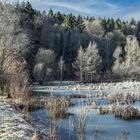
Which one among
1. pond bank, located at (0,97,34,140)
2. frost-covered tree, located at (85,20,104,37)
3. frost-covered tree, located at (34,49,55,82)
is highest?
frost-covered tree, located at (85,20,104,37)

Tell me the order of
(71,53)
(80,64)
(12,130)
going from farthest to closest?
(71,53) → (80,64) → (12,130)

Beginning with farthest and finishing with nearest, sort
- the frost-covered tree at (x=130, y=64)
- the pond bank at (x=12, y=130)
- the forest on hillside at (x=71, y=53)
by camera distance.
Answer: the frost-covered tree at (x=130, y=64) < the forest on hillside at (x=71, y=53) < the pond bank at (x=12, y=130)

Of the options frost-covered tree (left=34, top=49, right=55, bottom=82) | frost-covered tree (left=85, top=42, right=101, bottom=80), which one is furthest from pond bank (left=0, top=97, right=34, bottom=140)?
frost-covered tree (left=85, top=42, right=101, bottom=80)

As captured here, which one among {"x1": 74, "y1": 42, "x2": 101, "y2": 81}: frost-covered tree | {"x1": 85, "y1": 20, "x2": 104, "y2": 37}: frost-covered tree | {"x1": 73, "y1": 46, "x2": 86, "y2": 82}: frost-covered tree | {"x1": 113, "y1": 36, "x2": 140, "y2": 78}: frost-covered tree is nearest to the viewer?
{"x1": 113, "y1": 36, "x2": 140, "y2": 78}: frost-covered tree

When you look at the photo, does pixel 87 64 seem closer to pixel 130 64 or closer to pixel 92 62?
pixel 92 62

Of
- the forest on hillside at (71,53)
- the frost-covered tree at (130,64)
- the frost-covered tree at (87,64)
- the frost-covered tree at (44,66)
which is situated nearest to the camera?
the frost-covered tree at (44,66)

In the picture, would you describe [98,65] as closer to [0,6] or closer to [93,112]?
[0,6]

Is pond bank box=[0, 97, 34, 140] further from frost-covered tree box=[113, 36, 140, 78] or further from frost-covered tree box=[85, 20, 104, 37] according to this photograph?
frost-covered tree box=[85, 20, 104, 37]

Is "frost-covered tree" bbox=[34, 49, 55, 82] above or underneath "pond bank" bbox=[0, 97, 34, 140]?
above

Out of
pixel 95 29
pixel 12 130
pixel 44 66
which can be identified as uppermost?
pixel 95 29

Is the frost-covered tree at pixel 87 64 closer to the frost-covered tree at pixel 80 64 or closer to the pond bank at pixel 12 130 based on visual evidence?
the frost-covered tree at pixel 80 64

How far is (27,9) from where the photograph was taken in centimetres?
9269

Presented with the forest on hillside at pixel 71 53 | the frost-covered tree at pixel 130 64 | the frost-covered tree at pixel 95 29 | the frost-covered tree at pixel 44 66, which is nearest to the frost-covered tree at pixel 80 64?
the forest on hillside at pixel 71 53

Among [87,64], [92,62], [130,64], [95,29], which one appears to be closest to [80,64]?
[87,64]
